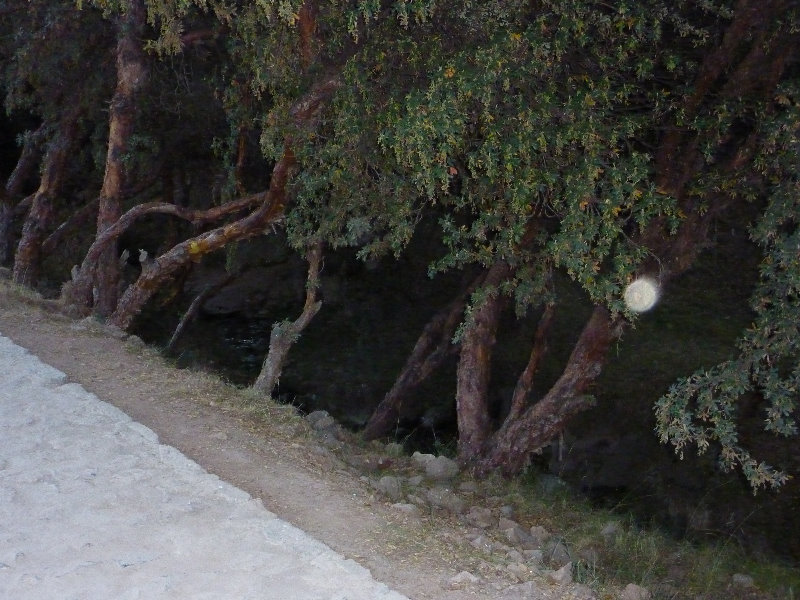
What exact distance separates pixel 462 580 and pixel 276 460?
1.69 m

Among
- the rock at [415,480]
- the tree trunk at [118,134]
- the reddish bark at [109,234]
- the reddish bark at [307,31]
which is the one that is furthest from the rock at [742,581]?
the tree trunk at [118,134]

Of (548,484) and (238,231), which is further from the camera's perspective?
(238,231)

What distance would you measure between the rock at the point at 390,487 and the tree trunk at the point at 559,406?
7.67 ft

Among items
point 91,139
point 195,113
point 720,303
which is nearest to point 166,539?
point 195,113

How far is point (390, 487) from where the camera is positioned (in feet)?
19.2

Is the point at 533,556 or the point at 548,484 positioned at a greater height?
the point at 533,556

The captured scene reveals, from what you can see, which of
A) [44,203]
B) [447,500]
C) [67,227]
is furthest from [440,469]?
[67,227]

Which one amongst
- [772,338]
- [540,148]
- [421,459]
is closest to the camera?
[772,338]

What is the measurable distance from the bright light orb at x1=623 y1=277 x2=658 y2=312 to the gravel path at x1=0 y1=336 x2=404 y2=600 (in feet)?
11.5

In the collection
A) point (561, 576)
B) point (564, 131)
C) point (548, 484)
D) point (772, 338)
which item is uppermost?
point (564, 131)

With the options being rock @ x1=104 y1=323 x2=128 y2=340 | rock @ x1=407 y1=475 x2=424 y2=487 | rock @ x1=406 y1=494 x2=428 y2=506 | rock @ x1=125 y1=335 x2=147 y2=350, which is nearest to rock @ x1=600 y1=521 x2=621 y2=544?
rock @ x1=407 y1=475 x2=424 y2=487

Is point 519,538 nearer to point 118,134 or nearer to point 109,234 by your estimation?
point 109,234

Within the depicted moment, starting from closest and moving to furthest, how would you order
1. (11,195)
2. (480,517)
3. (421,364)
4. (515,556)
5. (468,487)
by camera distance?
(515,556) < (480,517) < (468,487) < (421,364) < (11,195)

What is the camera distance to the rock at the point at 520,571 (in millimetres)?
4141
